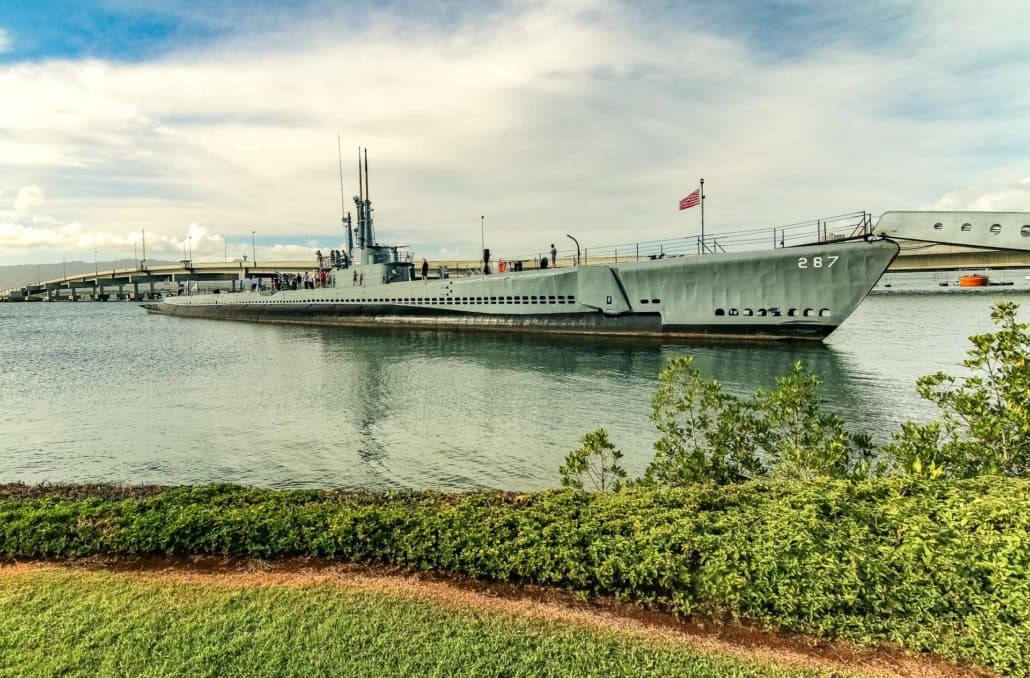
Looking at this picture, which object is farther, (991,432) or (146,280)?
(146,280)

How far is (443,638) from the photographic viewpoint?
349 cm

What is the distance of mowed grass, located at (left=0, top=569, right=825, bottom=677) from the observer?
10.6 ft

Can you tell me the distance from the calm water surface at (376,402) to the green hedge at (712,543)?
3700mm

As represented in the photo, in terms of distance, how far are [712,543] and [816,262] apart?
71.3 ft

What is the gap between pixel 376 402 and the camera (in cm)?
1484

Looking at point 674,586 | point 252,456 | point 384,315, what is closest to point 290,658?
point 674,586

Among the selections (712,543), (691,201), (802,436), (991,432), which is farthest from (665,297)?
(712,543)

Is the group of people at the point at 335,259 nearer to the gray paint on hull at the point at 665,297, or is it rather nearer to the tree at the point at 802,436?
the gray paint on hull at the point at 665,297

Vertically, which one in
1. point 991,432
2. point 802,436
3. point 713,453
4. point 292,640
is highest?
point 991,432

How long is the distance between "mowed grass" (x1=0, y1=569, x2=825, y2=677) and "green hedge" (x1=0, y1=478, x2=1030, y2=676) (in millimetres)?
482

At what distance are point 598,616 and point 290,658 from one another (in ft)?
6.07

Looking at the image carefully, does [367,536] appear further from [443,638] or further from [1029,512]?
[1029,512]

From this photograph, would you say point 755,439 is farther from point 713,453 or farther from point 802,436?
point 802,436

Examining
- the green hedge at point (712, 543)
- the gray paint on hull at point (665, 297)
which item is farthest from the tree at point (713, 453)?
the gray paint on hull at point (665, 297)
